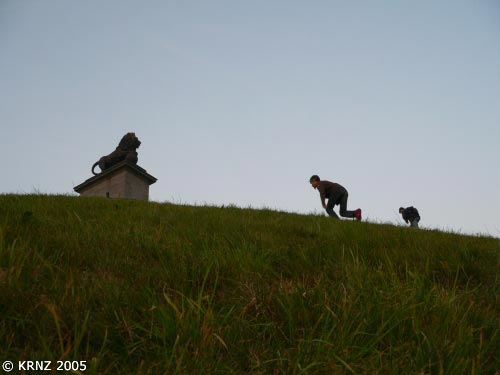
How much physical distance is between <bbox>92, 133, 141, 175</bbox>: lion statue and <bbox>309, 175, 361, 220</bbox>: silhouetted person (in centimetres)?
635

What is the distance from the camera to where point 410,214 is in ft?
52.3

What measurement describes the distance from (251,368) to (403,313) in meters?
0.71

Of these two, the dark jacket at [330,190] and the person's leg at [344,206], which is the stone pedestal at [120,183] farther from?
the person's leg at [344,206]

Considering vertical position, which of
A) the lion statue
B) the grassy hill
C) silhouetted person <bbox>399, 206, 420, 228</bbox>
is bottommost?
the grassy hill

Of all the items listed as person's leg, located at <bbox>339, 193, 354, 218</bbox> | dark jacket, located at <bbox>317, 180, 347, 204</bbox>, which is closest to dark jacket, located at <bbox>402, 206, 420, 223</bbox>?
person's leg, located at <bbox>339, 193, 354, 218</bbox>

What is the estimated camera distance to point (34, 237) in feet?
8.75

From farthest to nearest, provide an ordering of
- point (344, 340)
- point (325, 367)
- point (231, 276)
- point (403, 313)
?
point (231, 276)
point (403, 313)
point (344, 340)
point (325, 367)

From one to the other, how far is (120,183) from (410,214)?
12.1m

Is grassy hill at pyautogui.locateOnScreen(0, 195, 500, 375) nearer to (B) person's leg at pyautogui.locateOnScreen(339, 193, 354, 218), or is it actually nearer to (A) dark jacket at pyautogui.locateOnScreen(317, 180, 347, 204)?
(A) dark jacket at pyautogui.locateOnScreen(317, 180, 347, 204)

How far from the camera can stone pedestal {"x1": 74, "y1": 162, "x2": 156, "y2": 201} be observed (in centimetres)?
1205

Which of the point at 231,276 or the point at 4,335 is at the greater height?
the point at 231,276

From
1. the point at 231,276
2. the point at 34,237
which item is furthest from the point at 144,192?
the point at 231,276

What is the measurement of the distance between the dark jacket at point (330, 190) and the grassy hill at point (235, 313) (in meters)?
9.01

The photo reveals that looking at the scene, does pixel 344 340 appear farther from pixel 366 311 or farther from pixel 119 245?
pixel 119 245
